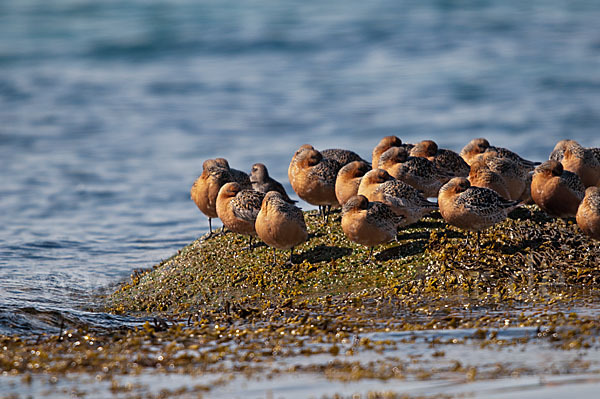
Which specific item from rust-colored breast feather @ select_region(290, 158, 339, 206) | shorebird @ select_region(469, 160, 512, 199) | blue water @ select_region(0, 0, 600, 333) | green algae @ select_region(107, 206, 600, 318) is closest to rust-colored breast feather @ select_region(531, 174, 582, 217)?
green algae @ select_region(107, 206, 600, 318)

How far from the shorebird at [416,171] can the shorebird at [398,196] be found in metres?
0.76

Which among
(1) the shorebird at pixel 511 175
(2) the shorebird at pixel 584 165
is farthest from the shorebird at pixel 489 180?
(2) the shorebird at pixel 584 165

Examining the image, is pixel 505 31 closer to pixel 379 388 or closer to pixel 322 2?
pixel 322 2

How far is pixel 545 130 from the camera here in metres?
23.3

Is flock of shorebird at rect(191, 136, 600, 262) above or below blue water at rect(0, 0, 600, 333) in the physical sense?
below

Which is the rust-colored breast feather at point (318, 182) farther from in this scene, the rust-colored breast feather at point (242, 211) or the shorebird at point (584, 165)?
the shorebird at point (584, 165)

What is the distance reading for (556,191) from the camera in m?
9.30

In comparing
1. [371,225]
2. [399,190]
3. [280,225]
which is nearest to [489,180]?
[399,190]

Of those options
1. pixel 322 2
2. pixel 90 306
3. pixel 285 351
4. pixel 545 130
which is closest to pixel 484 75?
pixel 545 130

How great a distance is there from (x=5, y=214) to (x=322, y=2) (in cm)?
2349

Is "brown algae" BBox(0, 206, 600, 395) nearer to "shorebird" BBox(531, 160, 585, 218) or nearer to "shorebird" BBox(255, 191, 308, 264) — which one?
"shorebird" BBox(531, 160, 585, 218)

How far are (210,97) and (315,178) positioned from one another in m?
18.7

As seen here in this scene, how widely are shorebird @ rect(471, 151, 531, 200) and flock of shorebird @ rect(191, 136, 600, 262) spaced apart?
0.01 metres

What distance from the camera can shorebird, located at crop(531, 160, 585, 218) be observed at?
9.27 meters
